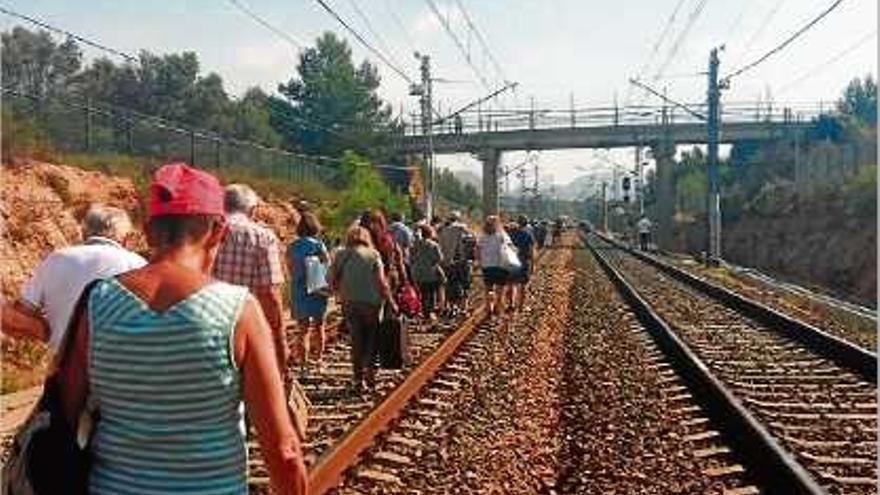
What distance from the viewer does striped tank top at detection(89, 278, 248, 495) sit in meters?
3.47

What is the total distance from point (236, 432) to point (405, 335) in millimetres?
10073

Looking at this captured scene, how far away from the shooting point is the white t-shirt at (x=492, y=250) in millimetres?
21578

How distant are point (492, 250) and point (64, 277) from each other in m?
16.3

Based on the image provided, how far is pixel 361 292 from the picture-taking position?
496 inches

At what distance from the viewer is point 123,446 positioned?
11.5ft

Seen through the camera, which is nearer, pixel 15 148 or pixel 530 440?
pixel 530 440

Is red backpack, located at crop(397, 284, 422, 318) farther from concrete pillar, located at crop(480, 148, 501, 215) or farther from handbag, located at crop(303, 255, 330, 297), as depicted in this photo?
concrete pillar, located at crop(480, 148, 501, 215)

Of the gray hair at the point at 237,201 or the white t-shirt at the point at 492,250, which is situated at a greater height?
the gray hair at the point at 237,201

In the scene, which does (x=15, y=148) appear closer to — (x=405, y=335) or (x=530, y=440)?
(x=405, y=335)

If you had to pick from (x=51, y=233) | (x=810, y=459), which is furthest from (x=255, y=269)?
(x=51, y=233)

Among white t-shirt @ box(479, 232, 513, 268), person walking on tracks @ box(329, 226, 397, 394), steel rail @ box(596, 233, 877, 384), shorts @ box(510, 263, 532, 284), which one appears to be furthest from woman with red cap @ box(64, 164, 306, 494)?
shorts @ box(510, 263, 532, 284)

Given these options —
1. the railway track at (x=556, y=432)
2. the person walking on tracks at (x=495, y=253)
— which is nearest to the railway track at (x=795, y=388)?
the railway track at (x=556, y=432)

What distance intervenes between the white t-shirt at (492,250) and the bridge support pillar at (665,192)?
6014 cm

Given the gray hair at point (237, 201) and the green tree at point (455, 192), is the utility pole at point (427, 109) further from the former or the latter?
the green tree at point (455, 192)
